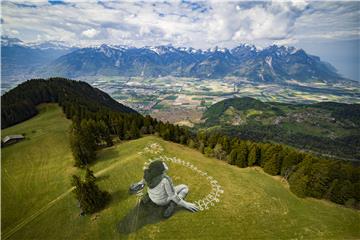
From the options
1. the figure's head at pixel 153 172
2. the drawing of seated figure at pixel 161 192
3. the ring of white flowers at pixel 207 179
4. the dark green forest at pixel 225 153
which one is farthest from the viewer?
the dark green forest at pixel 225 153

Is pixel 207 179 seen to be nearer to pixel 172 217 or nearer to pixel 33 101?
pixel 172 217

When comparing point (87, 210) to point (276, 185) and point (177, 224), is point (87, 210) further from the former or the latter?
point (276, 185)

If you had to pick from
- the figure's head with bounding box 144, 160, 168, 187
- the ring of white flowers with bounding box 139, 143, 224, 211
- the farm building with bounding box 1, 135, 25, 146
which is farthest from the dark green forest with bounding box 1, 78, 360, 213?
the farm building with bounding box 1, 135, 25, 146

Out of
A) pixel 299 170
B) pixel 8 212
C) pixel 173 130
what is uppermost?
Result: pixel 173 130

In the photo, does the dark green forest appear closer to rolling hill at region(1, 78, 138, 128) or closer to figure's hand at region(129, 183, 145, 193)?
rolling hill at region(1, 78, 138, 128)

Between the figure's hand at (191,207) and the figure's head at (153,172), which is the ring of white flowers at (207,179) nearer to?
the figure's hand at (191,207)

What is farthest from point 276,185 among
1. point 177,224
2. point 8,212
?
point 8,212

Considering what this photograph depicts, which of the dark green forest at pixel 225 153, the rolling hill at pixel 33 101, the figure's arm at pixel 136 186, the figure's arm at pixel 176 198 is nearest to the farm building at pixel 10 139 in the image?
the dark green forest at pixel 225 153
